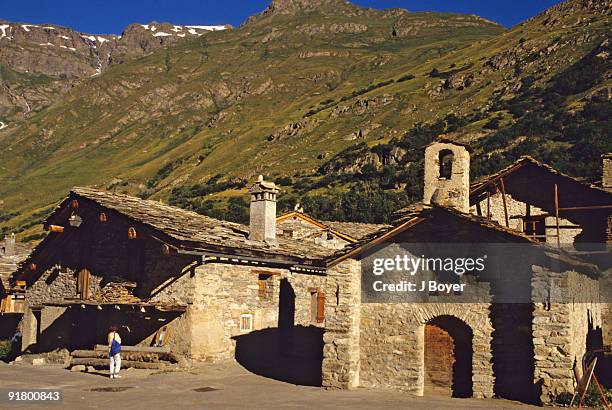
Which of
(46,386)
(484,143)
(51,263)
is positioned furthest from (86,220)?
(484,143)

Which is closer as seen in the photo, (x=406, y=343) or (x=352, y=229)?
(x=406, y=343)

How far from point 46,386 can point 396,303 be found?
33.7ft

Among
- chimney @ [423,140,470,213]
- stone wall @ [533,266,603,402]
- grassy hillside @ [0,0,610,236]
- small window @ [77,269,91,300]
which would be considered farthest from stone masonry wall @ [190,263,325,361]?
grassy hillside @ [0,0,610,236]

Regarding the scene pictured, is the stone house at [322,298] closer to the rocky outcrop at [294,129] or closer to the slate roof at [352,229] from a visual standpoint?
the slate roof at [352,229]

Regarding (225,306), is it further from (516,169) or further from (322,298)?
(516,169)

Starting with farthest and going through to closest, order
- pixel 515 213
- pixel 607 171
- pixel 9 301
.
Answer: pixel 9 301
pixel 607 171
pixel 515 213

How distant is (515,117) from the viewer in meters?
94.8

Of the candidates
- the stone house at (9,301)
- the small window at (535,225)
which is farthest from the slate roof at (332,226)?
the stone house at (9,301)

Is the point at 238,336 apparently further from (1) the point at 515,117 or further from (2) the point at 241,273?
(1) the point at 515,117

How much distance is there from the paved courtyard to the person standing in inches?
10.6

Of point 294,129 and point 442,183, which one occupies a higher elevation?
point 294,129

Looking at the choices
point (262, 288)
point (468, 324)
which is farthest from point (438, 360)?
point (262, 288)

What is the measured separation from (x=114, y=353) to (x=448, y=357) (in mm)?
9961

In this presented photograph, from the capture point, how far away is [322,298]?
30609 mm
